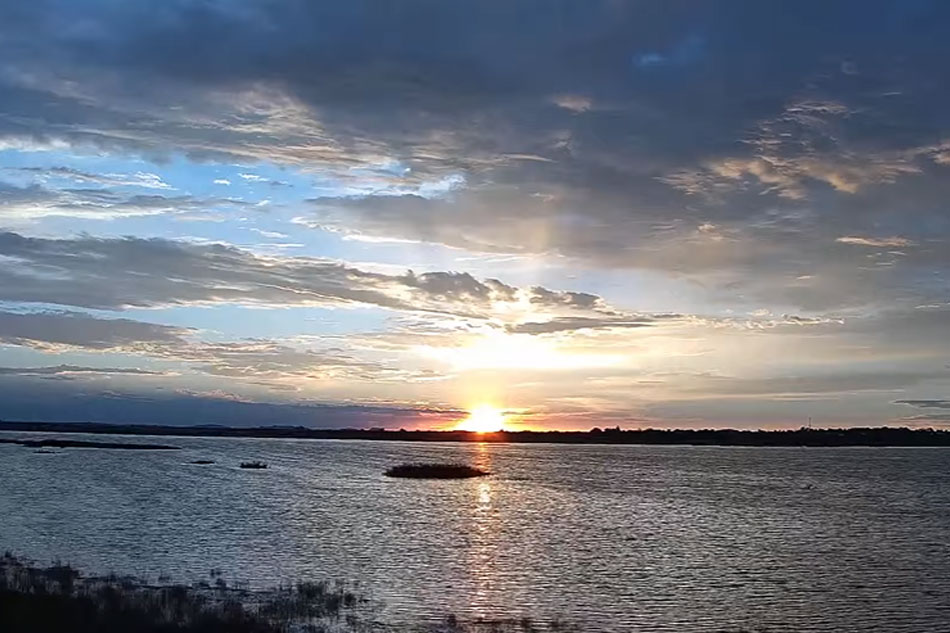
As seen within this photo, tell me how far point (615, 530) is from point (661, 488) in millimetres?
39673

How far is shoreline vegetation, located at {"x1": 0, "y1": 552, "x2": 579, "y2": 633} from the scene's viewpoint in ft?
67.9

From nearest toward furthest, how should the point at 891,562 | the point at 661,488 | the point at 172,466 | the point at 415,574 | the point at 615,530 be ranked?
the point at 415,574
the point at 891,562
the point at 615,530
the point at 661,488
the point at 172,466

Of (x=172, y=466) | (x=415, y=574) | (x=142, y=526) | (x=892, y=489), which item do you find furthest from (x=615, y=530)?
(x=172, y=466)

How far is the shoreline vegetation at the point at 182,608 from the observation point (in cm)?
2069

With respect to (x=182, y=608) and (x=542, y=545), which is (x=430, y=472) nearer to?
(x=542, y=545)

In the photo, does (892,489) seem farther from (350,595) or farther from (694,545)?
(350,595)

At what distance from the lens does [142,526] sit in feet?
158

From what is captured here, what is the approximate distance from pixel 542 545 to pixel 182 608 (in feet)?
79.1

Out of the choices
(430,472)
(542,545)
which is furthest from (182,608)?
(430,472)

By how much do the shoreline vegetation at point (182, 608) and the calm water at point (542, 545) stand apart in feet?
5.52

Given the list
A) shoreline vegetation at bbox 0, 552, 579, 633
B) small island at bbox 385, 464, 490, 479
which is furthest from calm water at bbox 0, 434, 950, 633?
small island at bbox 385, 464, 490, 479

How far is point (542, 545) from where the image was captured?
46.0 metres

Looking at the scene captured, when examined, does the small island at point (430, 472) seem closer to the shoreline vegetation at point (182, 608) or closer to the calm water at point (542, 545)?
the calm water at point (542, 545)

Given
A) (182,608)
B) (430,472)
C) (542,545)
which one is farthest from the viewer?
(430,472)
